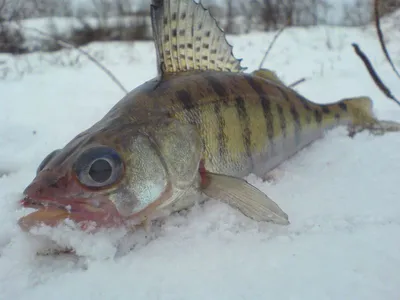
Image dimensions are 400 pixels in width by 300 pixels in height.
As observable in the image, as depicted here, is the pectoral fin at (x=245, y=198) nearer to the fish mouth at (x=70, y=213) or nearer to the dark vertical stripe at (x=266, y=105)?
the fish mouth at (x=70, y=213)

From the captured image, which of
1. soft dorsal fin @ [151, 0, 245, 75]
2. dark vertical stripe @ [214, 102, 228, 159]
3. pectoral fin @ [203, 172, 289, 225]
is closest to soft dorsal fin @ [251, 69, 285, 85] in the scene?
soft dorsal fin @ [151, 0, 245, 75]

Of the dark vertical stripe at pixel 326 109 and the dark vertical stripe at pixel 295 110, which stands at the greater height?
the dark vertical stripe at pixel 295 110

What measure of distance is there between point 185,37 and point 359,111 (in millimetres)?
1367

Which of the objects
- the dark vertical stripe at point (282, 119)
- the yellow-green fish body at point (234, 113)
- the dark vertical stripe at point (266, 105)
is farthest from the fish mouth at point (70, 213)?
the dark vertical stripe at point (282, 119)

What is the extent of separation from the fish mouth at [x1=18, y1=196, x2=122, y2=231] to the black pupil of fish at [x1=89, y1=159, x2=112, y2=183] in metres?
0.08

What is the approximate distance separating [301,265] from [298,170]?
0.90 meters

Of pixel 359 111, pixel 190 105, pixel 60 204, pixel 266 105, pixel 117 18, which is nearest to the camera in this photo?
pixel 60 204

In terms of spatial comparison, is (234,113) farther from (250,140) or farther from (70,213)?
(70,213)

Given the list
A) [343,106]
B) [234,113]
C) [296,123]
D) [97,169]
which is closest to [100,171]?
[97,169]

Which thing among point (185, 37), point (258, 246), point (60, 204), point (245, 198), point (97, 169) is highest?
point (185, 37)

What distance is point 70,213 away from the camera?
1.36 meters

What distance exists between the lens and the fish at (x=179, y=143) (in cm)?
136

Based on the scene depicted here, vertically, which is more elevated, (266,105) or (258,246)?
(266,105)

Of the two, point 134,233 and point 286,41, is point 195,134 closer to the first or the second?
point 134,233
